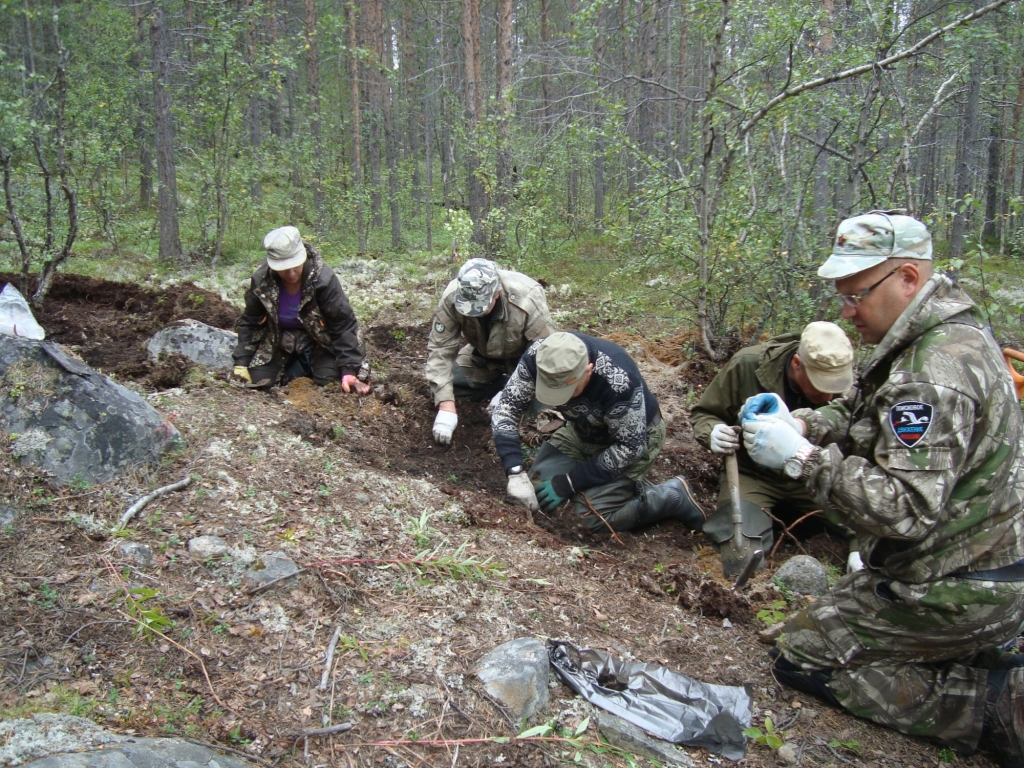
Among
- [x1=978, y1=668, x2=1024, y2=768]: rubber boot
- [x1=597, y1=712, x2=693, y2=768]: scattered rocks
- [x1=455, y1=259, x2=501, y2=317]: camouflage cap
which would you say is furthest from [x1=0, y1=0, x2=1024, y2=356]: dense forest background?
[x1=597, y1=712, x2=693, y2=768]: scattered rocks

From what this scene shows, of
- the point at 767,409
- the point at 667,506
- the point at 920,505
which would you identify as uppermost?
the point at 920,505

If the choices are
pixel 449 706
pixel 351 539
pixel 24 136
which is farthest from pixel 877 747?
pixel 24 136

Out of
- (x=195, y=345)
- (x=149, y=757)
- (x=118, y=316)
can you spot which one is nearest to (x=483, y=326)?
(x=195, y=345)

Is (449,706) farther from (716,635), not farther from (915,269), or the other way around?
(915,269)

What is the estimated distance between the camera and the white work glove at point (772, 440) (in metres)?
2.48

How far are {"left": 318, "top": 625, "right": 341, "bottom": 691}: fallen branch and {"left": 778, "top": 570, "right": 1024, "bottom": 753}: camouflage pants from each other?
5.64 feet

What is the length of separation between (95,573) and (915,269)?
3.00m

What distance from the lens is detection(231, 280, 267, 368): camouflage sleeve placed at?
505 cm

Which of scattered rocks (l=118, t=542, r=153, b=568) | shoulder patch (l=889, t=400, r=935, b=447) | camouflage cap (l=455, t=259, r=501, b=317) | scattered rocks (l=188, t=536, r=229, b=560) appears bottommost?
scattered rocks (l=188, t=536, r=229, b=560)

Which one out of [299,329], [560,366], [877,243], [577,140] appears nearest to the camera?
[877,243]

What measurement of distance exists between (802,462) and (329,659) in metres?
1.75

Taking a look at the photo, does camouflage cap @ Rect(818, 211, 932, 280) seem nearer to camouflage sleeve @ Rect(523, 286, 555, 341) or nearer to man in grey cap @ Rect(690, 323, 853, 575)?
man in grey cap @ Rect(690, 323, 853, 575)

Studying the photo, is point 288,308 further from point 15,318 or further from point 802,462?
point 802,462

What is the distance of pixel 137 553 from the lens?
8.68ft
